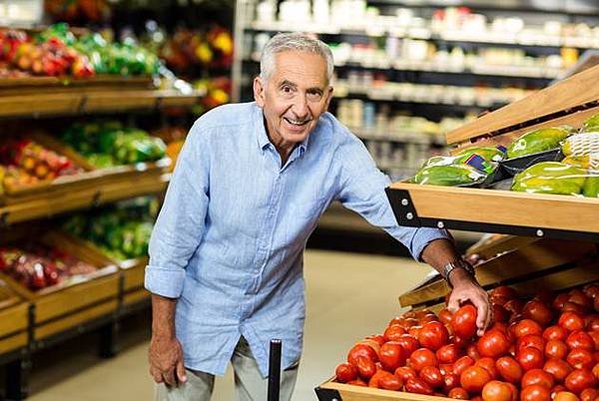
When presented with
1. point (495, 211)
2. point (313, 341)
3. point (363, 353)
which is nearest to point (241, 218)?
point (363, 353)

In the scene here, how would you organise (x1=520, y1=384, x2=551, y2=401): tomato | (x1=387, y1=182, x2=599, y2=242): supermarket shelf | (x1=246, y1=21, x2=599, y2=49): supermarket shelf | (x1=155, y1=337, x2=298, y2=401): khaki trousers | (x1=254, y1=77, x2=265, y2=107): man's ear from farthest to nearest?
(x1=246, y1=21, x2=599, y2=49): supermarket shelf → (x1=155, y1=337, x2=298, y2=401): khaki trousers → (x1=254, y1=77, x2=265, y2=107): man's ear → (x1=520, y1=384, x2=551, y2=401): tomato → (x1=387, y1=182, x2=599, y2=242): supermarket shelf

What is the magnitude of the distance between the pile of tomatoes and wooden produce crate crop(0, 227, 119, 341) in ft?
11.0

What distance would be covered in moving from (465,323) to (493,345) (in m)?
0.11

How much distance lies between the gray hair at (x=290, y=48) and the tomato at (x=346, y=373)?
759 millimetres

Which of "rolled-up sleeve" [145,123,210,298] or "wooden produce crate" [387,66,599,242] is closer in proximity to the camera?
"wooden produce crate" [387,66,599,242]

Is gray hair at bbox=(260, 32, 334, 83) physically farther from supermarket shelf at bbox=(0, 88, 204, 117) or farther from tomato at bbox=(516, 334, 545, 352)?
supermarket shelf at bbox=(0, 88, 204, 117)

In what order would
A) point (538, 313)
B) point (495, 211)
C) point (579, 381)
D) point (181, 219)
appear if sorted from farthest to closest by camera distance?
point (181, 219), point (538, 313), point (579, 381), point (495, 211)

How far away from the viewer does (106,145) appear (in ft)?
22.9

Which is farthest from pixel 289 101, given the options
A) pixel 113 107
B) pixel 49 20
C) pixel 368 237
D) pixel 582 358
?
pixel 368 237

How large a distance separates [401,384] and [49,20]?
7.78 metres

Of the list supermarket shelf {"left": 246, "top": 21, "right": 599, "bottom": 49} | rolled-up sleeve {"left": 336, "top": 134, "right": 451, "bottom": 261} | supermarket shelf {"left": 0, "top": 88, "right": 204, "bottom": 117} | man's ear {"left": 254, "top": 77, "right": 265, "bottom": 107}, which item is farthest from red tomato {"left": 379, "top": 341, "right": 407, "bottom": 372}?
supermarket shelf {"left": 246, "top": 21, "right": 599, "bottom": 49}

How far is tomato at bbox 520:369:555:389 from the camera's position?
92.0 inches

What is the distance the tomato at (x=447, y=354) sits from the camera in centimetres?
252

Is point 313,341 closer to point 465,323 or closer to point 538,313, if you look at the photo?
point 538,313
